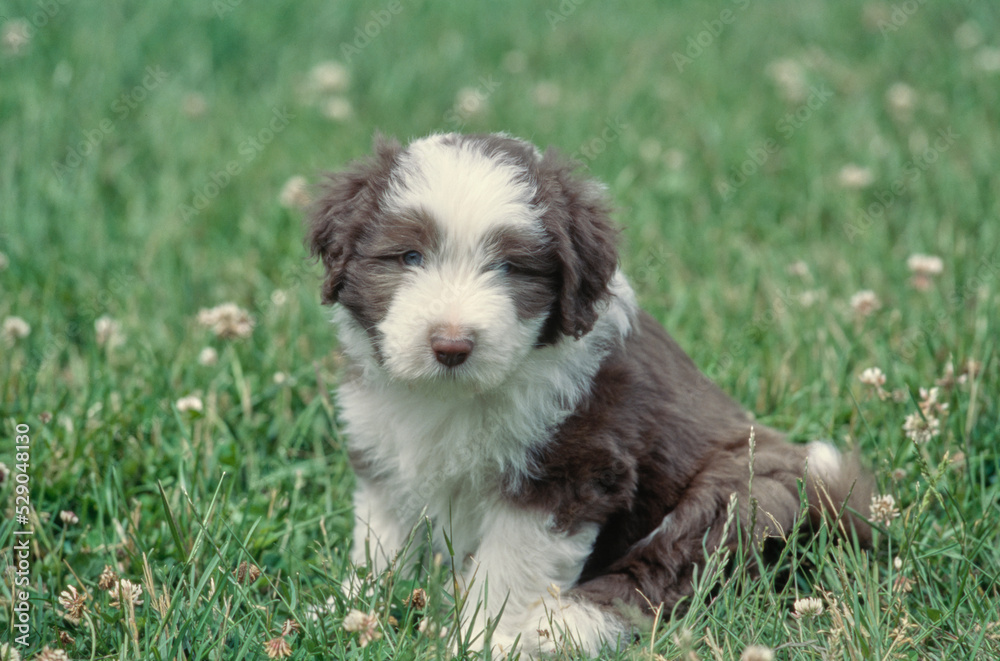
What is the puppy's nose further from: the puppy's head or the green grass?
the green grass

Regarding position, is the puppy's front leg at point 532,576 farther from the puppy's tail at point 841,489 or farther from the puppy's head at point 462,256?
the puppy's tail at point 841,489

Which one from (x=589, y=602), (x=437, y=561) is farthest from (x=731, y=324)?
(x=437, y=561)

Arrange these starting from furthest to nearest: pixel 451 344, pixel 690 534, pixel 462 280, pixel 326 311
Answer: pixel 326 311 < pixel 690 534 < pixel 462 280 < pixel 451 344

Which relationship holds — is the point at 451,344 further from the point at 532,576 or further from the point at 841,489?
the point at 841,489

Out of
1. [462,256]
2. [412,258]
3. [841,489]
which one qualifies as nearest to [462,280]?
[462,256]

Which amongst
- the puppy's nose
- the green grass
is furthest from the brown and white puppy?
the green grass
